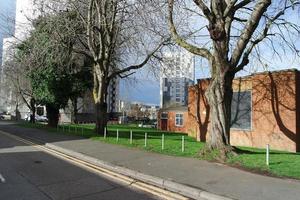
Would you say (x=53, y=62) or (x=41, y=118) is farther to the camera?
(x=41, y=118)

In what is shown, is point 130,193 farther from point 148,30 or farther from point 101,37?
point 101,37

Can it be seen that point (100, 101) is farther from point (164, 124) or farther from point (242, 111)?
point (164, 124)

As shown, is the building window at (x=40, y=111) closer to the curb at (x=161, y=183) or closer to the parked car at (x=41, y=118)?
the parked car at (x=41, y=118)

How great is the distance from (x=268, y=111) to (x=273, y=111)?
1.06ft

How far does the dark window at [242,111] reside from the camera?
87.6ft

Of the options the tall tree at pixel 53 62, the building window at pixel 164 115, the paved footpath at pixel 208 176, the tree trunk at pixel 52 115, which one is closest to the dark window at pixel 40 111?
the building window at pixel 164 115

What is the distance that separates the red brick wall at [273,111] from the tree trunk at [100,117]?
28.5ft

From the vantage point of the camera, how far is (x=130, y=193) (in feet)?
33.9

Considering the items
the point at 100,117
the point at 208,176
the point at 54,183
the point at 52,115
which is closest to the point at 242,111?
the point at 100,117

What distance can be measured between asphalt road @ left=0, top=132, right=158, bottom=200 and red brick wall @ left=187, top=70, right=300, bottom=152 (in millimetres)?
13452

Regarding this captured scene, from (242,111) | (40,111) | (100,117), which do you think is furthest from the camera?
(40,111)

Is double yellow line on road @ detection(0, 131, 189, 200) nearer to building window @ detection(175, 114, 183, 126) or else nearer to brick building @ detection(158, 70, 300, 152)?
brick building @ detection(158, 70, 300, 152)

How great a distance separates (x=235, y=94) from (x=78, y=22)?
36.0 feet

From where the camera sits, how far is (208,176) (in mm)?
12219
